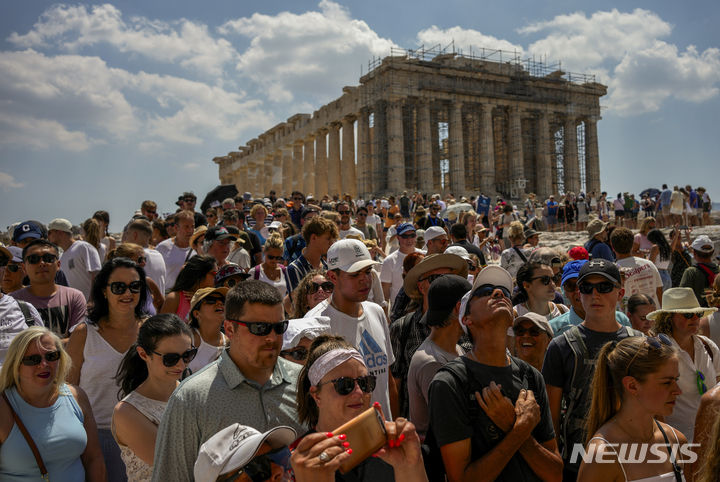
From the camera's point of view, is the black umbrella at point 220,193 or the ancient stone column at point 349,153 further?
the ancient stone column at point 349,153

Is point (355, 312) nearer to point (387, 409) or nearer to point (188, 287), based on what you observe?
point (387, 409)

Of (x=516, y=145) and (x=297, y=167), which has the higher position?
(x=516, y=145)

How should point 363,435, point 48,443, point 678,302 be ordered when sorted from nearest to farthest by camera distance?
1. point 363,435
2. point 48,443
3. point 678,302

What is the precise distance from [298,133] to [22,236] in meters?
46.1

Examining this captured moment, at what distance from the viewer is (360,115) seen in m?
42.2

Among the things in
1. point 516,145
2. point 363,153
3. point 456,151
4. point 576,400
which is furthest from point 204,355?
point 516,145

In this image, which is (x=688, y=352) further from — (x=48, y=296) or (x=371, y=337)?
(x=48, y=296)

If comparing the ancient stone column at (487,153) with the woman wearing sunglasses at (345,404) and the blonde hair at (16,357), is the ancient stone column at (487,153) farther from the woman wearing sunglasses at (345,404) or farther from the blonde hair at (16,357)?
the woman wearing sunglasses at (345,404)

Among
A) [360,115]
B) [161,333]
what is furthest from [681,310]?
[360,115]

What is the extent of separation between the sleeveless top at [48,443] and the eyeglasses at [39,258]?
2.19 m

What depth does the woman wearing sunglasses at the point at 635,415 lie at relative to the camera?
319 centimetres

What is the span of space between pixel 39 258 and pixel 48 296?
38 cm

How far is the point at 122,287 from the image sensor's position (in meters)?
4.95

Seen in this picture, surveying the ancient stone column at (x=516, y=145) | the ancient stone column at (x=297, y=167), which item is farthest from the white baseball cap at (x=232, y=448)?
the ancient stone column at (x=297, y=167)
